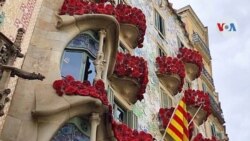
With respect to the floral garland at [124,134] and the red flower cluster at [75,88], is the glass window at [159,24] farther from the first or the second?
the red flower cluster at [75,88]

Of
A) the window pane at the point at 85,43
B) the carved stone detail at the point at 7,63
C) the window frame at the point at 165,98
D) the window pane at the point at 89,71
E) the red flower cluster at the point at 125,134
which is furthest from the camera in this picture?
the window frame at the point at 165,98

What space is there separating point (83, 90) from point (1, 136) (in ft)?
9.37

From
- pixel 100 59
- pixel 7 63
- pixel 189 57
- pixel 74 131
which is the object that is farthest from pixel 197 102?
pixel 7 63

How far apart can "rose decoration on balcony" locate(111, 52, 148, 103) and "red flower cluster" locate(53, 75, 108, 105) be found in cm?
359

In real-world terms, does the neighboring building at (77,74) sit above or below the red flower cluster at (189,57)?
below

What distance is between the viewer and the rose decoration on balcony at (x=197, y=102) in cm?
2361

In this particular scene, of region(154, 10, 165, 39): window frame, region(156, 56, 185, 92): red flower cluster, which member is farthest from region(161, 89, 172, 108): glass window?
region(154, 10, 165, 39): window frame

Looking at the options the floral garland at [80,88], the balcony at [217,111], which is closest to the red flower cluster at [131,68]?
the floral garland at [80,88]

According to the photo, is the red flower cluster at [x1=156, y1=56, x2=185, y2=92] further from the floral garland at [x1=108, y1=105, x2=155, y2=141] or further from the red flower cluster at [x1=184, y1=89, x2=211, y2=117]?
the floral garland at [x1=108, y1=105, x2=155, y2=141]

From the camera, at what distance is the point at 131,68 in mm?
17234

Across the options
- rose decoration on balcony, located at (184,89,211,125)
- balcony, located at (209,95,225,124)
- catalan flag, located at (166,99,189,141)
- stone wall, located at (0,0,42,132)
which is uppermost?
balcony, located at (209,95,225,124)

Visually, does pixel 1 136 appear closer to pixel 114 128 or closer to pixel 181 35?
pixel 114 128

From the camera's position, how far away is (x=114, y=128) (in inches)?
563

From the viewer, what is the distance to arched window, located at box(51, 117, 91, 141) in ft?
41.5
